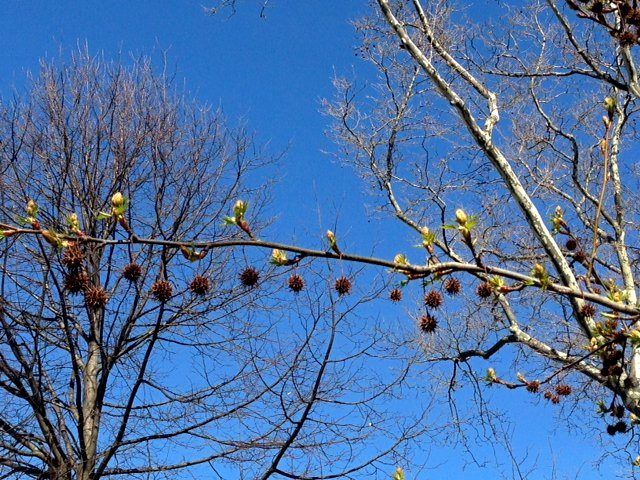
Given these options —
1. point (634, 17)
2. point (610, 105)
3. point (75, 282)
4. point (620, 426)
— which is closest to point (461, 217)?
point (610, 105)

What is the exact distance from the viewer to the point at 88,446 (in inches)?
207

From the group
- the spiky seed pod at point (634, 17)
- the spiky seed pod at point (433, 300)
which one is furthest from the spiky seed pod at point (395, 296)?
the spiky seed pod at point (634, 17)

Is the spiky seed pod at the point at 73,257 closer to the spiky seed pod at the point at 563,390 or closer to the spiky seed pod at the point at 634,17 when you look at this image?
the spiky seed pod at the point at 634,17

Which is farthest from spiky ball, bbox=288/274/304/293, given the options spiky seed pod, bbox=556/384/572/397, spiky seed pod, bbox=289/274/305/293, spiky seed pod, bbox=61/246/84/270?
spiky seed pod, bbox=556/384/572/397

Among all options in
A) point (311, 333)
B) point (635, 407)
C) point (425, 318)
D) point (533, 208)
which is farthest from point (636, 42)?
point (311, 333)

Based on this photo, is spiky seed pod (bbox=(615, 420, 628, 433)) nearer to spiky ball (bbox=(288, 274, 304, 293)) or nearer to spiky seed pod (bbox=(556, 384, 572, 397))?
spiky seed pod (bbox=(556, 384, 572, 397))

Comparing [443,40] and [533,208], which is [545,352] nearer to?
[533,208]

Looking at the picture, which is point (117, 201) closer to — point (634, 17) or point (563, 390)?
point (634, 17)

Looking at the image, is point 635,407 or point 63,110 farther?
point 63,110

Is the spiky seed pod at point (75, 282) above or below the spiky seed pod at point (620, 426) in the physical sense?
below

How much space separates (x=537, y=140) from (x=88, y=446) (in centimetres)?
658

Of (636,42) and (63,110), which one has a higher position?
(63,110)

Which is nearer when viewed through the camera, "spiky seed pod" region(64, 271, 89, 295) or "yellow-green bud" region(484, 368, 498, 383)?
"spiky seed pod" region(64, 271, 89, 295)

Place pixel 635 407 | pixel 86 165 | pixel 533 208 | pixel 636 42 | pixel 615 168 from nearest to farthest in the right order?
pixel 636 42
pixel 533 208
pixel 635 407
pixel 86 165
pixel 615 168
